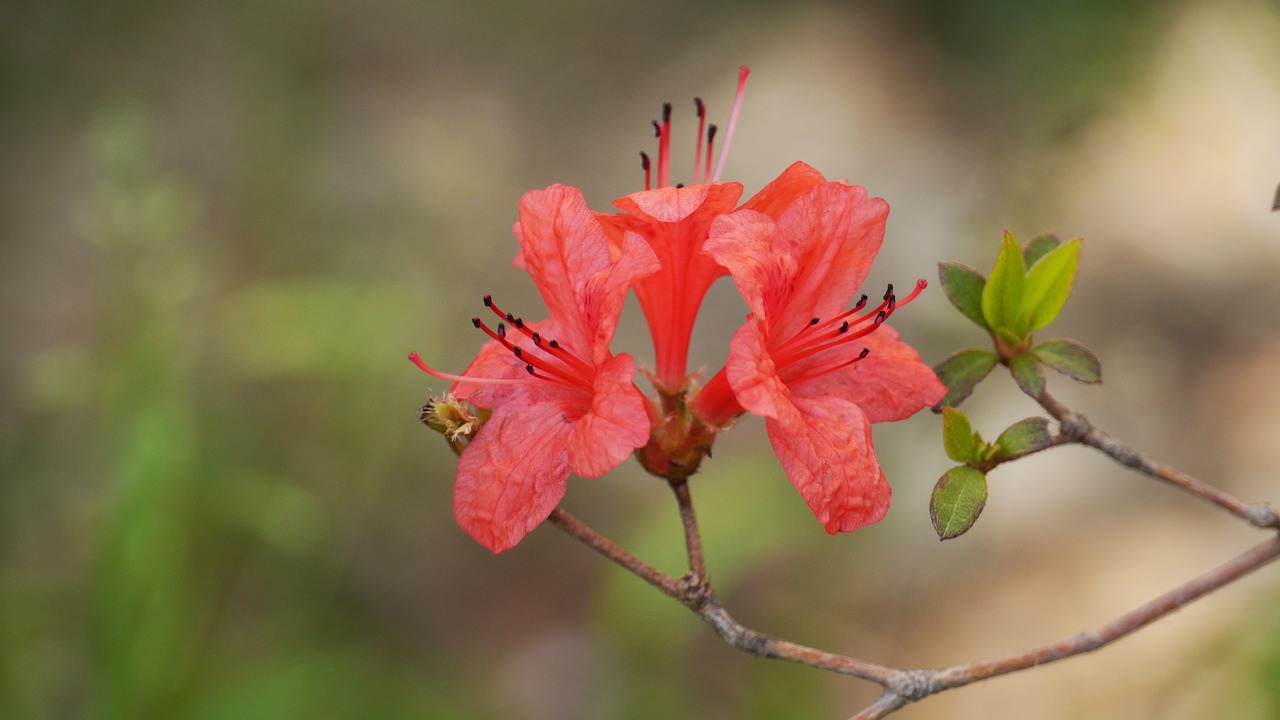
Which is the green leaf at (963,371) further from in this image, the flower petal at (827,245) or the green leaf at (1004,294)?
the flower petal at (827,245)

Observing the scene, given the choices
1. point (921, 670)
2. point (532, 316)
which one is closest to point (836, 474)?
point (921, 670)

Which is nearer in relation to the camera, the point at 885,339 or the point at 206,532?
the point at 885,339

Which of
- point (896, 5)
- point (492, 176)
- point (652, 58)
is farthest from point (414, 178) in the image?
point (896, 5)

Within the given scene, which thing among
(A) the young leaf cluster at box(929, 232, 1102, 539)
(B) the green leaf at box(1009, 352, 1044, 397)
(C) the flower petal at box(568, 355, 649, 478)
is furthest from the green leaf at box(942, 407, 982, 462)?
(C) the flower petal at box(568, 355, 649, 478)

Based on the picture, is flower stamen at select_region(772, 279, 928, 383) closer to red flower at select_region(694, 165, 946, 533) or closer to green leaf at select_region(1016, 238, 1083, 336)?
red flower at select_region(694, 165, 946, 533)

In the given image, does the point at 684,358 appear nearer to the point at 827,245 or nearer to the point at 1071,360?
the point at 827,245

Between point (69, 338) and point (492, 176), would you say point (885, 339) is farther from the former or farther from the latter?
point (69, 338)
